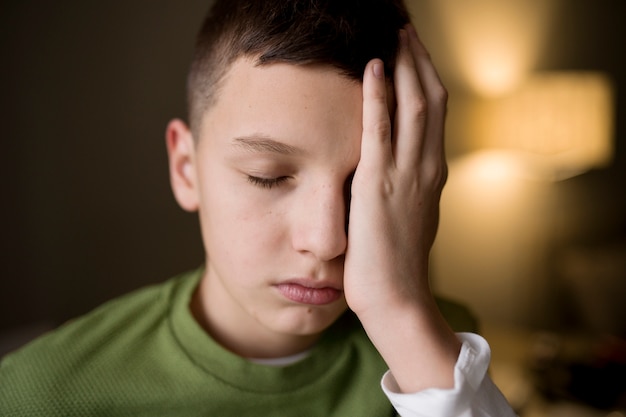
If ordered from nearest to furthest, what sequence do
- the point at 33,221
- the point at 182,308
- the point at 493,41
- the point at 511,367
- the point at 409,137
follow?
the point at 409,137, the point at 182,308, the point at 33,221, the point at 511,367, the point at 493,41

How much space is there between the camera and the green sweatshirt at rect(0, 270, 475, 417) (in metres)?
0.88

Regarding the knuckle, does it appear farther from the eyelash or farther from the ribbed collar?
the ribbed collar

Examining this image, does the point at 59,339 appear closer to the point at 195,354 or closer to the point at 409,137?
the point at 195,354

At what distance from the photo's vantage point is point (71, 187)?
2209mm

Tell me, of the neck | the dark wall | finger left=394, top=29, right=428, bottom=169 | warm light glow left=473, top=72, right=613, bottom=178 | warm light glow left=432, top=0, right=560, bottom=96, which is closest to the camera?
finger left=394, top=29, right=428, bottom=169

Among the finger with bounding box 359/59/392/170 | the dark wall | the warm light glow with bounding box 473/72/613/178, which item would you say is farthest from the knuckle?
the warm light glow with bounding box 473/72/613/178

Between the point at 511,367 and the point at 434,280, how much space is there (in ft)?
2.34

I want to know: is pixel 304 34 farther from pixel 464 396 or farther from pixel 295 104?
pixel 464 396

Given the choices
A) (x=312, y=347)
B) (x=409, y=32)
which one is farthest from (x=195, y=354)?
(x=409, y=32)

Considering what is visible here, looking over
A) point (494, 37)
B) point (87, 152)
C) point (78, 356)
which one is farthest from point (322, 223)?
point (494, 37)

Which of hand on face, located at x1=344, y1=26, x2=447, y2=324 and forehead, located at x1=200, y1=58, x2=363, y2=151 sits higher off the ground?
forehead, located at x1=200, y1=58, x2=363, y2=151

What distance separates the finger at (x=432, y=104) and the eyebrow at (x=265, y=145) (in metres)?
0.22

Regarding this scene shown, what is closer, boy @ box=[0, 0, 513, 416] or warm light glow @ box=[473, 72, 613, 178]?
boy @ box=[0, 0, 513, 416]

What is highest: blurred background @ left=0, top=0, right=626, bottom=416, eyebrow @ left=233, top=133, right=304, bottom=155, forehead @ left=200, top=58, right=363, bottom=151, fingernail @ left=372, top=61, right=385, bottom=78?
fingernail @ left=372, top=61, right=385, bottom=78
